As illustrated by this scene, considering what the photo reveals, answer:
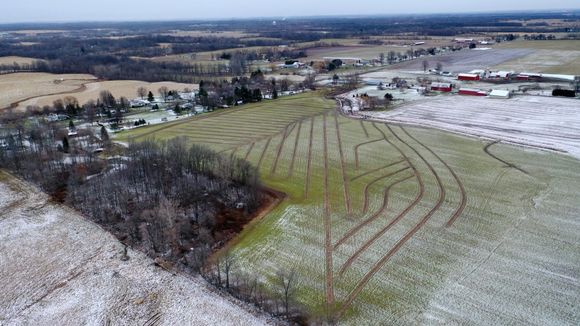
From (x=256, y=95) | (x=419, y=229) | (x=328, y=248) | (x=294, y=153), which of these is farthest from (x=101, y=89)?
(x=419, y=229)

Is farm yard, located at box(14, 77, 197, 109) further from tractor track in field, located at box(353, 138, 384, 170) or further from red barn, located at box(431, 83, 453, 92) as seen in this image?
tractor track in field, located at box(353, 138, 384, 170)

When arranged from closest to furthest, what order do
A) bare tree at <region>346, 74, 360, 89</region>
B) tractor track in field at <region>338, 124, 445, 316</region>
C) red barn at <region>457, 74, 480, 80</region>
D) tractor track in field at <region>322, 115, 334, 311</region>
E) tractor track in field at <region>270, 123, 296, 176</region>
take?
1. tractor track in field at <region>338, 124, 445, 316</region>
2. tractor track in field at <region>322, 115, 334, 311</region>
3. tractor track in field at <region>270, 123, 296, 176</region>
4. bare tree at <region>346, 74, 360, 89</region>
5. red barn at <region>457, 74, 480, 80</region>

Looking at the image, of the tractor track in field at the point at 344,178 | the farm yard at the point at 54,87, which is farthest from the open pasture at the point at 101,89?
the tractor track in field at the point at 344,178

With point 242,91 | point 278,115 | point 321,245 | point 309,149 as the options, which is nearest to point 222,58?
point 242,91

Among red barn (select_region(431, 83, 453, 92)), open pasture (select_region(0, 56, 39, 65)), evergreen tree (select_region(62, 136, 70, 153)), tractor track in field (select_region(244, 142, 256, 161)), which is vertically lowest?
tractor track in field (select_region(244, 142, 256, 161))

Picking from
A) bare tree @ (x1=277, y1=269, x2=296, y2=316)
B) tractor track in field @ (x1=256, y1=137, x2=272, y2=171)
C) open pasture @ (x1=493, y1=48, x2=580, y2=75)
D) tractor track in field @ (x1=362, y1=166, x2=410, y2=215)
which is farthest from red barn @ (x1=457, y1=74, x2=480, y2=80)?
bare tree @ (x1=277, y1=269, x2=296, y2=316)

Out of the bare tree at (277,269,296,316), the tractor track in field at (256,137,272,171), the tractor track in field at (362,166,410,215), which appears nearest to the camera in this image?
the bare tree at (277,269,296,316)

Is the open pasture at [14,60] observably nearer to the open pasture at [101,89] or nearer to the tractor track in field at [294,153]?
the open pasture at [101,89]

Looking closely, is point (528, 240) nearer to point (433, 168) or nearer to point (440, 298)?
point (440, 298)
